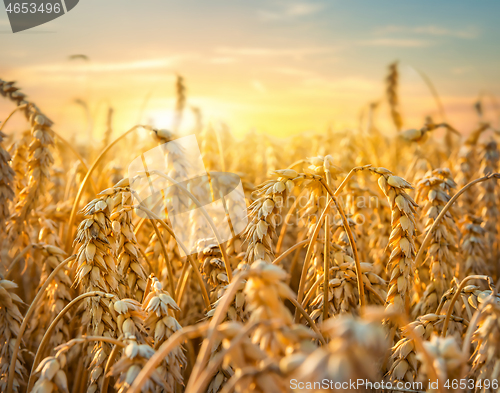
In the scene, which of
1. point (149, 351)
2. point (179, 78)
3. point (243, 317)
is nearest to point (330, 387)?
point (149, 351)

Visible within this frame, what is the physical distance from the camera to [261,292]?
771mm

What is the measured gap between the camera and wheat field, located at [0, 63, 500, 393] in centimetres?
73

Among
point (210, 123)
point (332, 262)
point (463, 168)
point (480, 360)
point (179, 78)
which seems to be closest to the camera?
point (480, 360)

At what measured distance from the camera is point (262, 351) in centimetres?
75

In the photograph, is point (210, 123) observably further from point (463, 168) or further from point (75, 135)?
point (75, 135)

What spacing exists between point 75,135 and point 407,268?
531 centimetres

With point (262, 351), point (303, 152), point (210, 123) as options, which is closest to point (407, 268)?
point (262, 351)

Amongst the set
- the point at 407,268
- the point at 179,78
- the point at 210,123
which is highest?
the point at 179,78

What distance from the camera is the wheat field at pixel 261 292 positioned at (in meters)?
0.73

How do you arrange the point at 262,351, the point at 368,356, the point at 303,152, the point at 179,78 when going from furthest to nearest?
the point at 303,152 → the point at 179,78 → the point at 262,351 → the point at 368,356

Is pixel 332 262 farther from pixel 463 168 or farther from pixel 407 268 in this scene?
pixel 463 168

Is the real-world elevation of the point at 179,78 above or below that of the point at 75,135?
above

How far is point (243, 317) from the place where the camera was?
1.47m

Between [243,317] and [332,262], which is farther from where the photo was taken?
[332,262]
